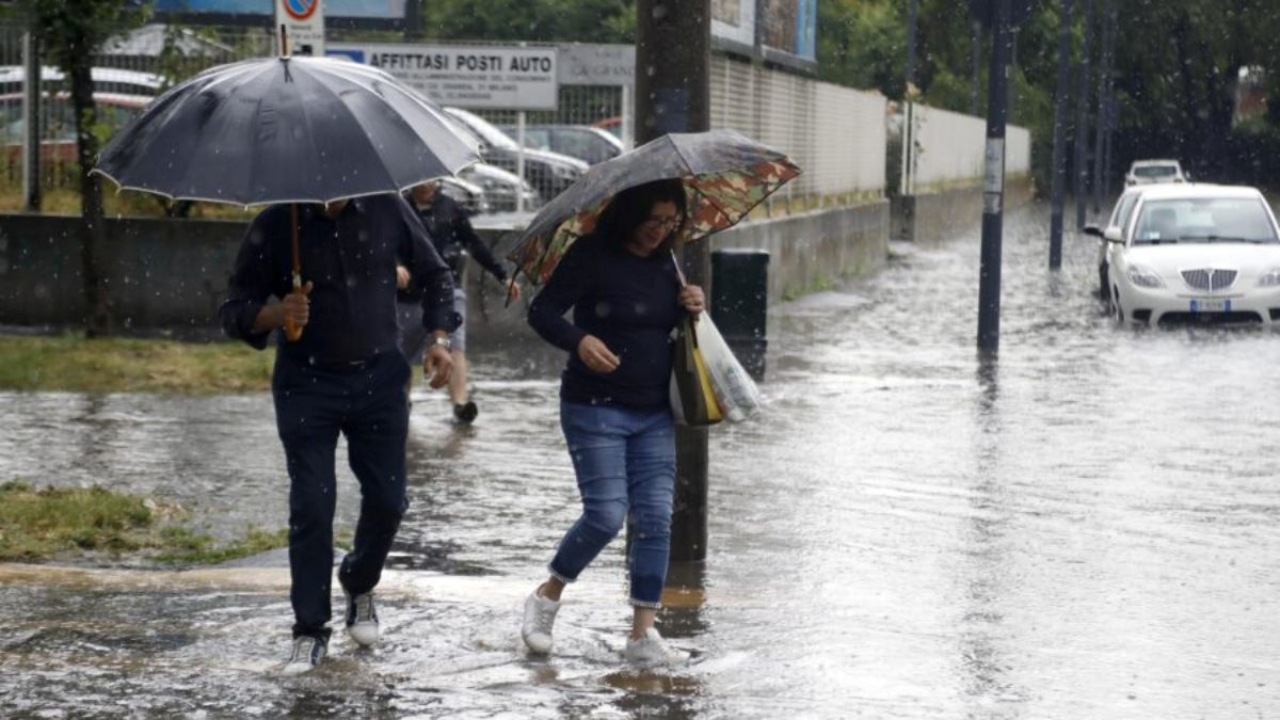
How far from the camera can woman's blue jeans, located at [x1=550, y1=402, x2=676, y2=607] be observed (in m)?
7.14

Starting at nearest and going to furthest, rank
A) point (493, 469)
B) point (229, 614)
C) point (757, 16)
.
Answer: point (229, 614), point (493, 469), point (757, 16)

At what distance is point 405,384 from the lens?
23.4 feet

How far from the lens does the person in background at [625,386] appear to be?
712 centimetres

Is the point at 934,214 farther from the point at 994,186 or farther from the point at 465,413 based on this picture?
the point at 465,413

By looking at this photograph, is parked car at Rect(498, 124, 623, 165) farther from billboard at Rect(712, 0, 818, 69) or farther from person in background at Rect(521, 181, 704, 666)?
person in background at Rect(521, 181, 704, 666)

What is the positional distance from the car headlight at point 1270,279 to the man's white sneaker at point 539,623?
15.1 metres

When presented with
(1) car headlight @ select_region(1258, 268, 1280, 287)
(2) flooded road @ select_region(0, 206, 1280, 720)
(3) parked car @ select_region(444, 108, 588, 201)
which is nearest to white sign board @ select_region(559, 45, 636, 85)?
(3) parked car @ select_region(444, 108, 588, 201)

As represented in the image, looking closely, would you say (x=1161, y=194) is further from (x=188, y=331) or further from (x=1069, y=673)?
(x=1069, y=673)

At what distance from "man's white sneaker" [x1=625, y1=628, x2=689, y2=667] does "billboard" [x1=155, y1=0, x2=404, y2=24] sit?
1559 cm

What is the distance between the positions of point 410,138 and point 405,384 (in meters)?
0.83

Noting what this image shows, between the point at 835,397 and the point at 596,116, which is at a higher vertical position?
the point at 596,116

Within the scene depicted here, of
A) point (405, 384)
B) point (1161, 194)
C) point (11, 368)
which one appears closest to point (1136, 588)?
point (405, 384)

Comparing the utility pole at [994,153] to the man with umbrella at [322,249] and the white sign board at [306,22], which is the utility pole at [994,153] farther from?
the man with umbrella at [322,249]

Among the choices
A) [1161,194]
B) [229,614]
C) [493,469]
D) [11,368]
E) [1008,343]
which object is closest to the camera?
[229,614]
